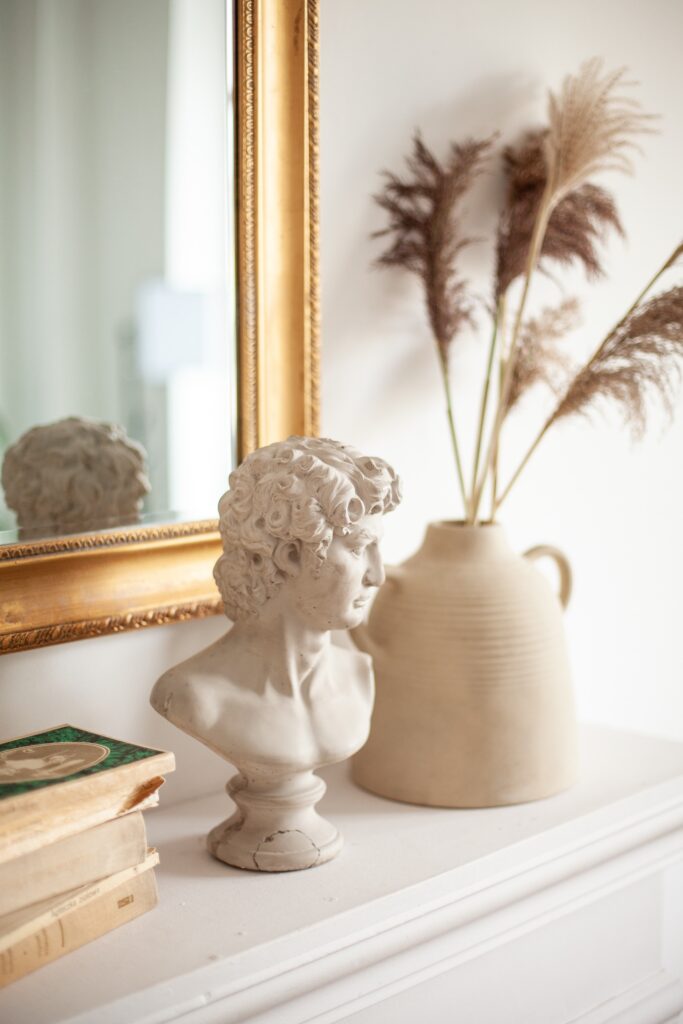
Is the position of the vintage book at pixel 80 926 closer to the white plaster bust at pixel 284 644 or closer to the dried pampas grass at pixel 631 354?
the white plaster bust at pixel 284 644

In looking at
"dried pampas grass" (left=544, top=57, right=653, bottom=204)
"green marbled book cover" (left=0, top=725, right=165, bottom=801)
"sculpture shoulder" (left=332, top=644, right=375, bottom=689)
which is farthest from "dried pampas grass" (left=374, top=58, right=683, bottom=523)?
"green marbled book cover" (left=0, top=725, right=165, bottom=801)

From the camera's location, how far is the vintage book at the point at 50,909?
3.41ft

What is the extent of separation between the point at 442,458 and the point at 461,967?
2.56 feet

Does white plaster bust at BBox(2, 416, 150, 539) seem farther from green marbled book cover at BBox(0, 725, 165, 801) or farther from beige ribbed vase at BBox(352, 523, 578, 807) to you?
beige ribbed vase at BBox(352, 523, 578, 807)

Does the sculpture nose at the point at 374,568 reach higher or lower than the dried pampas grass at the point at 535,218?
lower

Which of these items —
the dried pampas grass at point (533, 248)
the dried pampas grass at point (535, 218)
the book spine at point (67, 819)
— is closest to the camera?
the book spine at point (67, 819)

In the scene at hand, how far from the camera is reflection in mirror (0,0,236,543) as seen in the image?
1.28 m

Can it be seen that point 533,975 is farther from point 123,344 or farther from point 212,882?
point 123,344

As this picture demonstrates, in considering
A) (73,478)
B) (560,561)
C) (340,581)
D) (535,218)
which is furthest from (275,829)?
(535,218)

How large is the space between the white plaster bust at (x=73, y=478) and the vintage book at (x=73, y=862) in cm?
35

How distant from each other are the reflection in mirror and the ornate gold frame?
2 centimetres

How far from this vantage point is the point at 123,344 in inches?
53.9

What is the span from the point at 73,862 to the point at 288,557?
0.36 m

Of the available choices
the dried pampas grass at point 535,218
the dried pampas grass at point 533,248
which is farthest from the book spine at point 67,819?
the dried pampas grass at point 535,218
